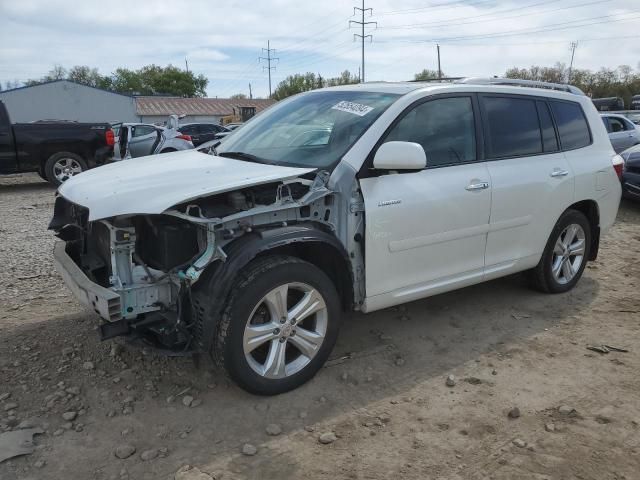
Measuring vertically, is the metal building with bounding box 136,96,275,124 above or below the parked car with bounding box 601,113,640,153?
above

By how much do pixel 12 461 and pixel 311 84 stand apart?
8956cm

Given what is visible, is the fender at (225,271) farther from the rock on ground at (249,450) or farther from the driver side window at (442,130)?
the driver side window at (442,130)

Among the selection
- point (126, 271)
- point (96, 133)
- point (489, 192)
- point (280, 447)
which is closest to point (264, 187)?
point (126, 271)

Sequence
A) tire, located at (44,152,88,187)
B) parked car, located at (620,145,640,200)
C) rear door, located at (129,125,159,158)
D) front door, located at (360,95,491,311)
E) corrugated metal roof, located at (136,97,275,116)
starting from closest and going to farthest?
front door, located at (360,95,491,311)
parked car, located at (620,145,640,200)
tire, located at (44,152,88,187)
rear door, located at (129,125,159,158)
corrugated metal roof, located at (136,97,275,116)

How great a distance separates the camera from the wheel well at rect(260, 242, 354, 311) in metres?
3.28

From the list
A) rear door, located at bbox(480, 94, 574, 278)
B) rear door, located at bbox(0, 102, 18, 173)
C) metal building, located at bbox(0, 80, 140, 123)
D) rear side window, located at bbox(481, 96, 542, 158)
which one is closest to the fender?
rear door, located at bbox(480, 94, 574, 278)

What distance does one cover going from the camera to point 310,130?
3.82 metres

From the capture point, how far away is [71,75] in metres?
88.9

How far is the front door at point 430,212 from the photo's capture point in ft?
11.2

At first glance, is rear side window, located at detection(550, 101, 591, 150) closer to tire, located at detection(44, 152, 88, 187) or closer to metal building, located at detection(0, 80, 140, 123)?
tire, located at detection(44, 152, 88, 187)

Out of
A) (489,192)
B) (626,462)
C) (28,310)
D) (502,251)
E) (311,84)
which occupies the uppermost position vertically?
(311,84)

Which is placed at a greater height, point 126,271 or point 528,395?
point 126,271

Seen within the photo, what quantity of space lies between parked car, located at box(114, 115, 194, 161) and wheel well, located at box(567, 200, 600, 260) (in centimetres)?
1088

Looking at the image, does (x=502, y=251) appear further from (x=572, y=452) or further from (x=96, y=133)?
(x=96, y=133)
